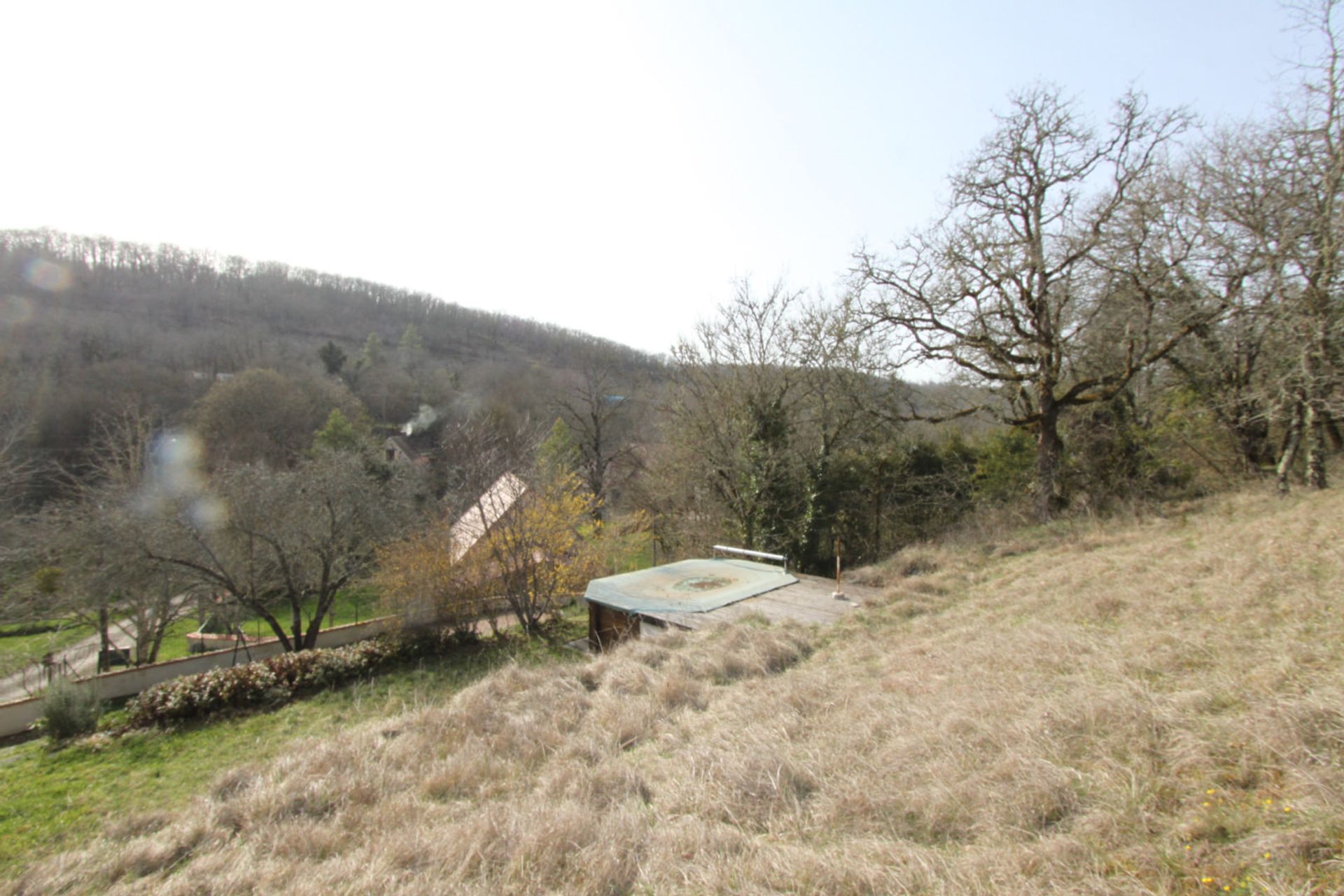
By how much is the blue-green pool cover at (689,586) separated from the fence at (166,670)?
17.5 feet

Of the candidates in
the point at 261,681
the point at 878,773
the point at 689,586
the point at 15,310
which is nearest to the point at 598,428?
the point at 689,586

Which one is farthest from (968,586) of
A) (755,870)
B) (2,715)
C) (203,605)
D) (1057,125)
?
(203,605)

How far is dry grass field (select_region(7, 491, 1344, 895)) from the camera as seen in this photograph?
2146 millimetres

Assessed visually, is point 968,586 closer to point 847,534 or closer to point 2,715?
point 847,534

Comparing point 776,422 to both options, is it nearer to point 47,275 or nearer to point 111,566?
point 111,566

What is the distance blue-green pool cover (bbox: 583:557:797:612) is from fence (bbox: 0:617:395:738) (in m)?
5.33

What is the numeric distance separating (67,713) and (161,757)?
2042 millimetres

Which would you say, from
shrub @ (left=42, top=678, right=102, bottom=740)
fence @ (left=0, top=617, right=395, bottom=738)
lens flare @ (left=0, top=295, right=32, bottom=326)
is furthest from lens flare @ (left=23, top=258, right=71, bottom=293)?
shrub @ (left=42, top=678, right=102, bottom=740)

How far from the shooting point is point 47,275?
46.2 meters

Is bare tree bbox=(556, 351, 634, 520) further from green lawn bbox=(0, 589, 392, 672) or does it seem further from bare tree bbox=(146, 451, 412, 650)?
bare tree bbox=(146, 451, 412, 650)

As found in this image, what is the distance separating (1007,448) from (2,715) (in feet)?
60.5

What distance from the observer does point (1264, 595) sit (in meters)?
4.25

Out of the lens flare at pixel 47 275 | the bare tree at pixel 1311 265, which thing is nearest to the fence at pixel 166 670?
the bare tree at pixel 1311 265

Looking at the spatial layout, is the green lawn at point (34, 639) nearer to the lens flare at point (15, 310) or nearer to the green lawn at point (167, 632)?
the green lawn at point (167, 632)
